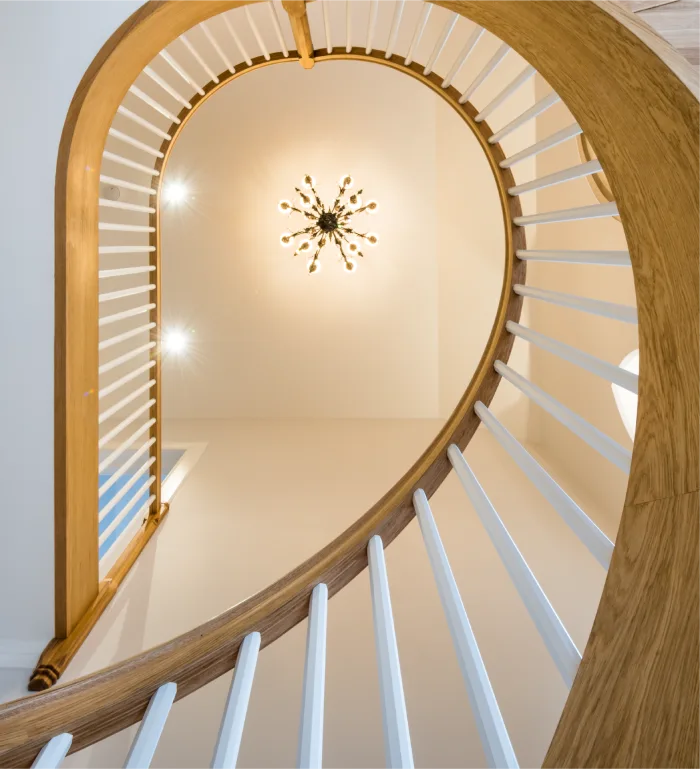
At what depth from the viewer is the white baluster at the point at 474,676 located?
32.5 inches

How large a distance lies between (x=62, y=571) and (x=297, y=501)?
2027 mm

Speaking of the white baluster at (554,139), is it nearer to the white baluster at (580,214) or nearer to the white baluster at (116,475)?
the white baluster at (580,214)

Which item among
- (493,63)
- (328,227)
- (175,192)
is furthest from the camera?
(175,192)

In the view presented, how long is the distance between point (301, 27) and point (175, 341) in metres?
4.48

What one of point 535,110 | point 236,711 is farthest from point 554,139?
point 236,711

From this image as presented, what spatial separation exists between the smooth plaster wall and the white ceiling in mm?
3982

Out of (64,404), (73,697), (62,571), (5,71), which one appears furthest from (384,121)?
(73,697)

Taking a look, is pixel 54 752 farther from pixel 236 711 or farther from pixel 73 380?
pixel 73 380

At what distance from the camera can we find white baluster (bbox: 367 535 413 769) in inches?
32.7

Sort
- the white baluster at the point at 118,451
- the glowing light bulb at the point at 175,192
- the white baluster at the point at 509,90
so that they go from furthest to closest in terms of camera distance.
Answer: the glowing light bulb at the point at 175,192 → the white baluster at the point at 118,451 → the white baluster at the point at 509,90

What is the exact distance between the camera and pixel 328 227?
235 inches

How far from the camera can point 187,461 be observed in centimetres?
504

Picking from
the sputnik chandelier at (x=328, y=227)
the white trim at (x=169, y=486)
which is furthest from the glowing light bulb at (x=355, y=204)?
the white trim at (x=169, y=486)

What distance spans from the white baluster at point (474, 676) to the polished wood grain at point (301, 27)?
6.52 feet
